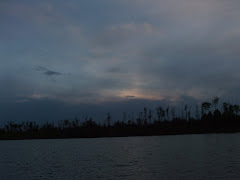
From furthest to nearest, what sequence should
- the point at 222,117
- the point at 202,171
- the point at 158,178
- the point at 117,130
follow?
the point at 117,130
the point at 222,117
the point at 202,171
the point at 158,178

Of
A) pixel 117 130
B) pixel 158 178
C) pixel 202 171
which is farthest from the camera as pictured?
pixel 117 130

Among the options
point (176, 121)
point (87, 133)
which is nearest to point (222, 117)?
point (176, 121)

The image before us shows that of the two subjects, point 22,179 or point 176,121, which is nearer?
point 22,179

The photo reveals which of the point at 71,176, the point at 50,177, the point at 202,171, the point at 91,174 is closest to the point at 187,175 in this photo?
the point at 202,171

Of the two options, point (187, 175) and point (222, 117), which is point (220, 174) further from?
point (222, 117)

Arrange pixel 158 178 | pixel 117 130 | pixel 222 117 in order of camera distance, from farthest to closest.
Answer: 1. pixel 117 130
2. pixel 222 117
3. pixel 158 178

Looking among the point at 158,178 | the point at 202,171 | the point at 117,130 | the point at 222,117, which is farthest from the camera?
the point at 117,130

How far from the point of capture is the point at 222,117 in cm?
17475

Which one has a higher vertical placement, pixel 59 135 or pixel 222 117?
pixel 222 117

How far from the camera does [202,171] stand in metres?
27.9

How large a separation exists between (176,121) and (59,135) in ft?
285

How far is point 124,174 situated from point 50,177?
811cm

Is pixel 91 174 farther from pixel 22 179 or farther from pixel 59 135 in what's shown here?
pixel 59 135

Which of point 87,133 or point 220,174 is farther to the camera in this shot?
point 87,133
